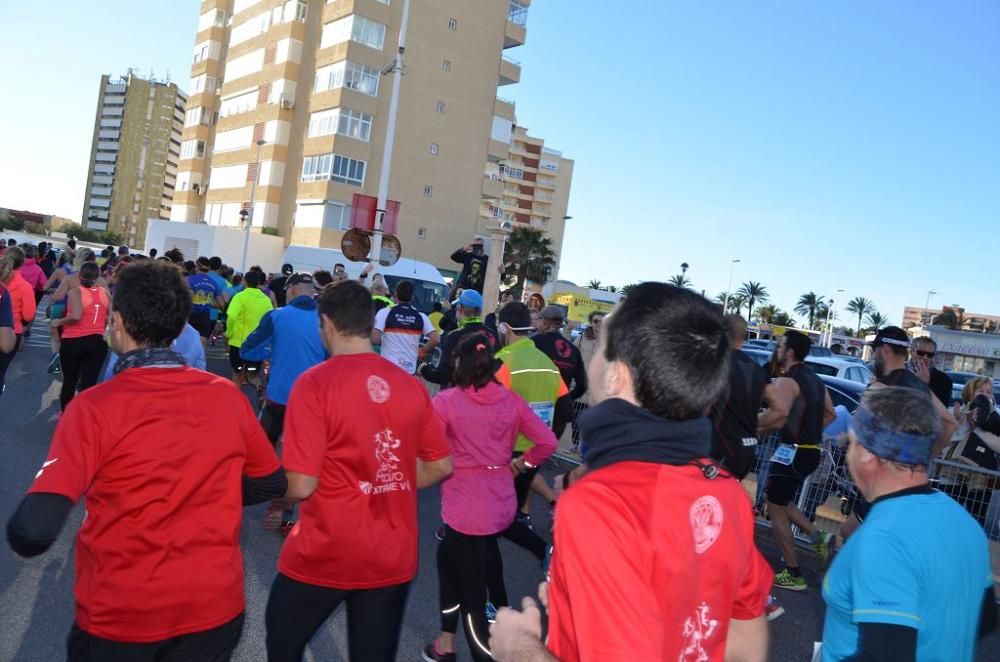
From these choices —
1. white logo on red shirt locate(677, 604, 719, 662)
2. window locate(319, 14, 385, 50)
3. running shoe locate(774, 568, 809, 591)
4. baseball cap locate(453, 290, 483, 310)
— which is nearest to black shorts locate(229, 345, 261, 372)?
baseball cap locate(453, 290, 483, 310)

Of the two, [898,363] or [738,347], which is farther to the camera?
[898,363]

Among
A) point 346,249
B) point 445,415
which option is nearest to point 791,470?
point 445,415

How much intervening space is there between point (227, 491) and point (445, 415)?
1754mm

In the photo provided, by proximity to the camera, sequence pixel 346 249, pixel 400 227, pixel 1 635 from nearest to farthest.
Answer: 1. pixel 1 635
2. pixel 346 249
3. pixel 400 227

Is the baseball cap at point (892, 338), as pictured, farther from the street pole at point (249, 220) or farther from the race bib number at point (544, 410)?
the street pole at point (249, 220)

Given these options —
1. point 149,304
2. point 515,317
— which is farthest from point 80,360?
point 149,304

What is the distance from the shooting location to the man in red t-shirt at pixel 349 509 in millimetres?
2943

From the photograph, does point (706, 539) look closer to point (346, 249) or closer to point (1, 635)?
point (1, 635)

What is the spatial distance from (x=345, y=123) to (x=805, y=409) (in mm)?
42676

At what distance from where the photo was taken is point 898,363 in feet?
21.3

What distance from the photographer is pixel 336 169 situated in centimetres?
4525

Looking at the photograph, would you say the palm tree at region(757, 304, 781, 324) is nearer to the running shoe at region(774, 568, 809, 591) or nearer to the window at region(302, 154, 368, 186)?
the window at region(302, 154, 368, 186)

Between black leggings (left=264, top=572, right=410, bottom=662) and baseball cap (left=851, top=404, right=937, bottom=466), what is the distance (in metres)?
1.84

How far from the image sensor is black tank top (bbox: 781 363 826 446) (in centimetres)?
638
